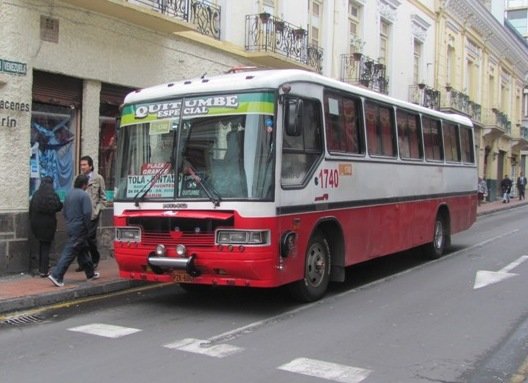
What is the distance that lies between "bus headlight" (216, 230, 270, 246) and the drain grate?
7.80 ft

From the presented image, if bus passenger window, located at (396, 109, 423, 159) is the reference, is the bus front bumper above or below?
below

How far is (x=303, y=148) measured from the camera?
7.98 metres

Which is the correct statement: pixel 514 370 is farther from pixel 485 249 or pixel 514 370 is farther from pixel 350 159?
pixel 485 249

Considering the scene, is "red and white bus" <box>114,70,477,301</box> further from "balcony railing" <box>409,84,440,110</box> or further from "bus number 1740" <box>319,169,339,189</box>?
"balcony railing" <box>409,84,440,110</box>

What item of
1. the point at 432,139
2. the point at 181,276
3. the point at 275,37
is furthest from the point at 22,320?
the point at 275,37

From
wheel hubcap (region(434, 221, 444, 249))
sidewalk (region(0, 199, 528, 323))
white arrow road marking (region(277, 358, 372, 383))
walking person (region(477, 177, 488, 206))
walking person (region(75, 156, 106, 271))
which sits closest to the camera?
white arrow road marking (region(277, 358, 372, 383))

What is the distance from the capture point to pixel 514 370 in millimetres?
5602

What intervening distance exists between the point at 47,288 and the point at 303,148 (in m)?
4.11

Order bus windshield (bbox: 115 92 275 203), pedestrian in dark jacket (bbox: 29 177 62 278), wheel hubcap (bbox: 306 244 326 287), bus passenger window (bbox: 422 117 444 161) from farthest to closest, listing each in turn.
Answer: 1. bus passenger window (bbox: 422 117 444 161)
2. pedestrian in dark jacket (bbox: 29 177 62 278)
3. wheel hubcap (bbox: 306 244 326 287)
4. bus windshield (bbox: 115 92 275 203)

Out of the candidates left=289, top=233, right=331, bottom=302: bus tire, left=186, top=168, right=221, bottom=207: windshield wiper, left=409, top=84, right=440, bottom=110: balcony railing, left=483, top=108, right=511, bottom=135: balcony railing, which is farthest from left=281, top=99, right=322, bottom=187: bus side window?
left=483, top=108, right=511, bottom=135: balcony railing

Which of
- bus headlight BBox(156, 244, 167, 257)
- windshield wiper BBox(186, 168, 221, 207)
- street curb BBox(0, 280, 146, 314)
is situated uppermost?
windshield wiper BBox(186, 168, 221, 207)

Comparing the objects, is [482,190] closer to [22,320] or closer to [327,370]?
[22,320]

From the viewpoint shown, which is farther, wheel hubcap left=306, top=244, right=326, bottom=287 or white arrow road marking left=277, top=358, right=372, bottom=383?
wheel hubcap left=306, top=244, right=326, bottom=287

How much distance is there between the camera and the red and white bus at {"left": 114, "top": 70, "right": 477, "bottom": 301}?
24.0ft
